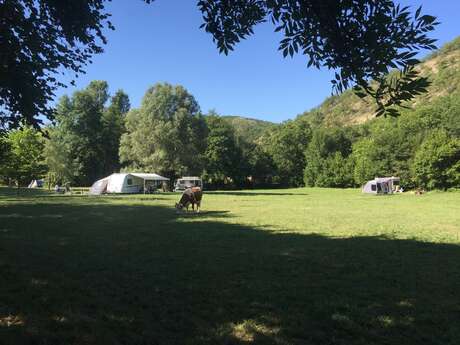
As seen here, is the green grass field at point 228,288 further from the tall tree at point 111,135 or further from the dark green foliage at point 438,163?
the tall tree at point 111,135

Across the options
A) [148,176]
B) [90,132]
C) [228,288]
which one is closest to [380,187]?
[148,176]

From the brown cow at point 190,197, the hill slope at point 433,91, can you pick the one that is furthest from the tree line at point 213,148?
the brown cow at point 190,197

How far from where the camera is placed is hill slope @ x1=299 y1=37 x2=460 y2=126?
9094cm

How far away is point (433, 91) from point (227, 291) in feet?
250

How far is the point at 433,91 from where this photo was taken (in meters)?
70.3

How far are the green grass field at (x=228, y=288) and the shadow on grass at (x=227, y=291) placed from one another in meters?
0.02

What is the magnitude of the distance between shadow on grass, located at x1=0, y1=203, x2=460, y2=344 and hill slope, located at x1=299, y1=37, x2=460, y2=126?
56616 millimetres

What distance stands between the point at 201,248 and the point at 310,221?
6325 millimetres

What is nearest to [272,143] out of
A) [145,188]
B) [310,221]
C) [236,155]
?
[236,155]

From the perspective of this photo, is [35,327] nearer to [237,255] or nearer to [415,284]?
[237,255]

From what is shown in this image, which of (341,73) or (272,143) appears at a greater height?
(272,143)

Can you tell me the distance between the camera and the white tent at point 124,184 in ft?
130

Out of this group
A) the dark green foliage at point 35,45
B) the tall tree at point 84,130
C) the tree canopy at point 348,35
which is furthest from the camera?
the tall tree at point 84,130

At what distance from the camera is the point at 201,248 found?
8.46 meters
